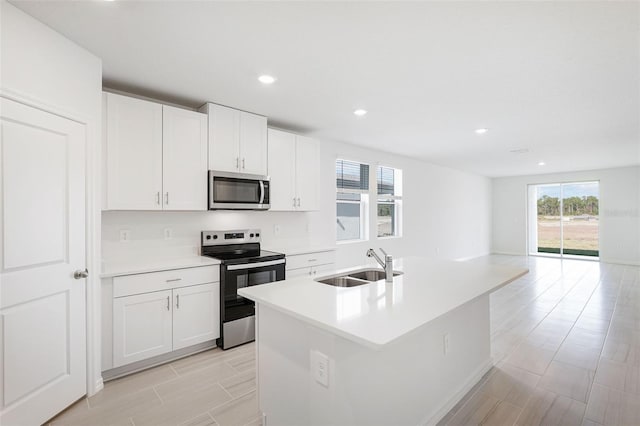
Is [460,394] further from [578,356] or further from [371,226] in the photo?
[371,226]

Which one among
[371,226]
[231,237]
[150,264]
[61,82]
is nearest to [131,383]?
[150,264]

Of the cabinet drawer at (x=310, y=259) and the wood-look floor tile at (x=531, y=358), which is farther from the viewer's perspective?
the cabinet drawer at (x=310, y=259)

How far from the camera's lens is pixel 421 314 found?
1513 mm

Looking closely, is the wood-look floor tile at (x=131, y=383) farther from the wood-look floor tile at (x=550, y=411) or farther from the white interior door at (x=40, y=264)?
the wood-look floor tile at (x=550, y=411)

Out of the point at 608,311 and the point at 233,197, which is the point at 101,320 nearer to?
the point at 233,197

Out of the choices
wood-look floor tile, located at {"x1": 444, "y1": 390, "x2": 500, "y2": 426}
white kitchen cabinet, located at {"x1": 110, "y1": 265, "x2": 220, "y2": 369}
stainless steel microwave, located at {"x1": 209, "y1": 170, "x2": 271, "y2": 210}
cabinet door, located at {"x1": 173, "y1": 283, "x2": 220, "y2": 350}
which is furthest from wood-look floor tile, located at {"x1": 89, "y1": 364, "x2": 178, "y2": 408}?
wood-look floor tile, located at {"x1": 444, "y1": 390, "x2": 500, "y2": 426}

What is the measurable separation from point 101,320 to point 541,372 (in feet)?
11.6

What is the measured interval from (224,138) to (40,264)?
190 centimetres

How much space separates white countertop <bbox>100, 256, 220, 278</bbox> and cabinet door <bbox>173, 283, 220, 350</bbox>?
0.71ft

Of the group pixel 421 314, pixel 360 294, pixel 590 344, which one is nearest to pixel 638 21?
pixel 421 314

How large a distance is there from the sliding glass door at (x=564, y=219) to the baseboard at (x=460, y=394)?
804 cm

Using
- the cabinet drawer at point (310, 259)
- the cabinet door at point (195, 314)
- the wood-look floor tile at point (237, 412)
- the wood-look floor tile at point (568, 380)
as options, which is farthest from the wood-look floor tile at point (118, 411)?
the wood-look floor tile at point (568, 380)

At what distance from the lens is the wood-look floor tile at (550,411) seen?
204 centimetres

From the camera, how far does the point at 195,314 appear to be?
9.73ft
